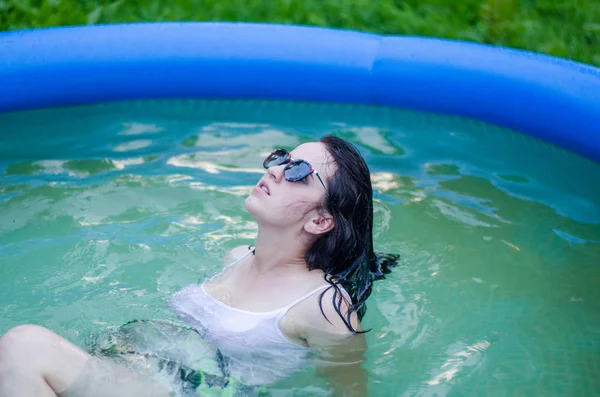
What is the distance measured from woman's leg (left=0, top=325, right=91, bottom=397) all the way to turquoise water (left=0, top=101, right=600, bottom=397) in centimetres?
64

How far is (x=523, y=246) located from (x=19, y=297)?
217 centimetres

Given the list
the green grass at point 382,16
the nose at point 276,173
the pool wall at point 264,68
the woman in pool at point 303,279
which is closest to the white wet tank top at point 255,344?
the woman in pool at point 303,279

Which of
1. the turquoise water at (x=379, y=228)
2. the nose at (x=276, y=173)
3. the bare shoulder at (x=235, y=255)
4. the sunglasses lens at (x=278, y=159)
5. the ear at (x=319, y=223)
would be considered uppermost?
the sunglasses lens at (x=278, y=159)

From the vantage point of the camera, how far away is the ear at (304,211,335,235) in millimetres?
2541

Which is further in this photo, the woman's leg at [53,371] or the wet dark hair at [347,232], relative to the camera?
the wet dark hair at [347,232]

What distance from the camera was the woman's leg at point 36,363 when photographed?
7.11ft

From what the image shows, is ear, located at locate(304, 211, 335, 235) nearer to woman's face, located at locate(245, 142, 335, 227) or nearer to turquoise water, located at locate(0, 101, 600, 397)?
woman's face, located at locate(245, 142, 335, 227)

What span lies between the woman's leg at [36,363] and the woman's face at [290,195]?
0.70 m

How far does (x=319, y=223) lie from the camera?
255cm

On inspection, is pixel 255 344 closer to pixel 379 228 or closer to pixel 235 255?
pixel 235 255

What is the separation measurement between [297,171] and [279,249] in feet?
0.91

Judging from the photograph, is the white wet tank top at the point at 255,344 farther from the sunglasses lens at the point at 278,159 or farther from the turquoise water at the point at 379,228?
the sunglasses lens at the point at 278,159

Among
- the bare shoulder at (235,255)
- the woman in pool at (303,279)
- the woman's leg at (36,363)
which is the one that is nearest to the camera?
the woman's leg at (36,363)

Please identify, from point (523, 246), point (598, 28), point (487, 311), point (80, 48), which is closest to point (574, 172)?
point (523, 246)
